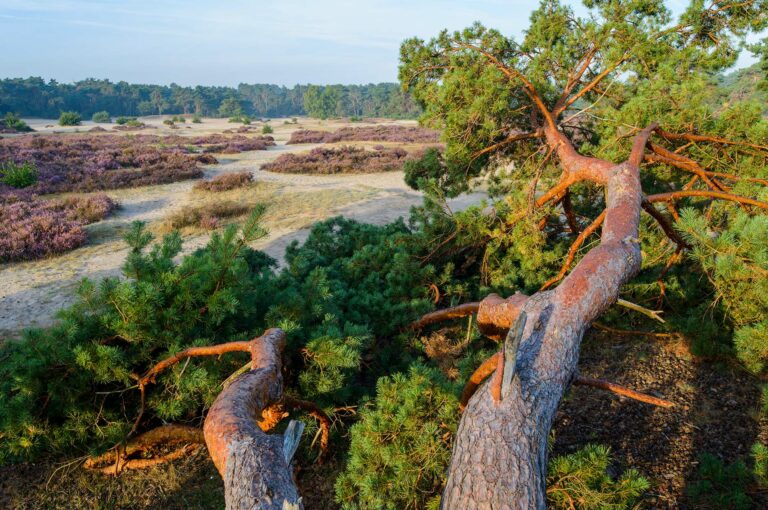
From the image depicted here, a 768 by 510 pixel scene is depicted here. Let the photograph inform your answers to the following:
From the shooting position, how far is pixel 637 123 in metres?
4.98

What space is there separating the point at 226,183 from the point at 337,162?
6.26 m

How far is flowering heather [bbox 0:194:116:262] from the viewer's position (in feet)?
30.1

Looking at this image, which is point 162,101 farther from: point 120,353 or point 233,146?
point 120,353

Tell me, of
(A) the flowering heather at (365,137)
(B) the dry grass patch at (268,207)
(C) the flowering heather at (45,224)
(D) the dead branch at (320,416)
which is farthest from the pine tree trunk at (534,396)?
(A) the flowering heather at (365,137)

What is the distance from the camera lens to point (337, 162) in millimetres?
20188

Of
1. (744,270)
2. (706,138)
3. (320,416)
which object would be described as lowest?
(320,416)

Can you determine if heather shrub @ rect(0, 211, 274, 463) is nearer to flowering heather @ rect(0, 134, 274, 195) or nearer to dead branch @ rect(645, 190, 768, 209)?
dead branch @ rect(645, 190, 768, 209)

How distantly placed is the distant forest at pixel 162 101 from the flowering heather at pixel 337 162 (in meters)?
38.1

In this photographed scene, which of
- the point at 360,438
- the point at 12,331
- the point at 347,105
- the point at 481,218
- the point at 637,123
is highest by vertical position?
the point at 347,105

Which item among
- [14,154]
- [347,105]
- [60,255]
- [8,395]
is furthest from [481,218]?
[347,105]

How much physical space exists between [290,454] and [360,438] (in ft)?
2.22

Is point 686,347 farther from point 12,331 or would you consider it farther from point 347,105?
point 347,105

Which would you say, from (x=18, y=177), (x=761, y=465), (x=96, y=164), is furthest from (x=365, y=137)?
(x=761, y=465)

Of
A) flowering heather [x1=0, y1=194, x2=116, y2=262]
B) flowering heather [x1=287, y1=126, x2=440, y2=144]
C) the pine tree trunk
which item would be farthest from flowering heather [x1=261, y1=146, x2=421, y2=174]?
the pine tree trunk
